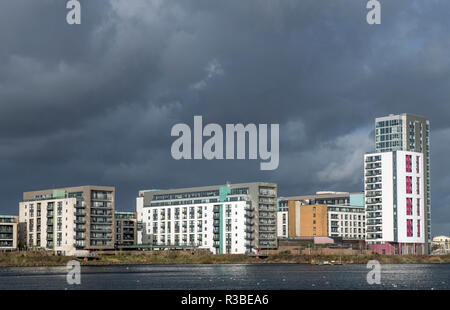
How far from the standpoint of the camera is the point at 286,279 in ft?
492

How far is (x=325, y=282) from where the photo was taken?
138500 millimetres

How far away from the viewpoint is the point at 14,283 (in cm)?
13950
